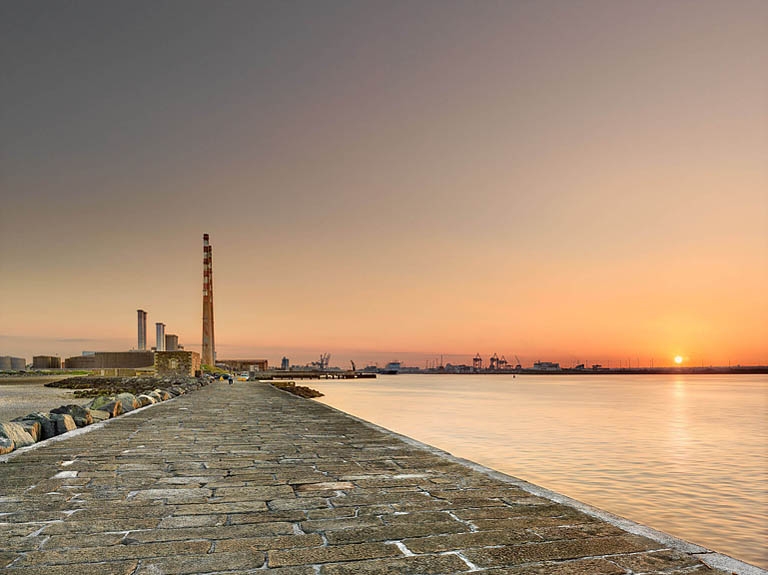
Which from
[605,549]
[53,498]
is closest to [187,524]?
[53,498]

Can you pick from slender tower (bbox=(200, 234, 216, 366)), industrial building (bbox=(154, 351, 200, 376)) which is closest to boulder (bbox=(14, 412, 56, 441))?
industrial building (bbox=(154, 351, 200, 376))

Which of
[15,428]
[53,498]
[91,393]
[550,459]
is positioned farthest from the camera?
[91,393]

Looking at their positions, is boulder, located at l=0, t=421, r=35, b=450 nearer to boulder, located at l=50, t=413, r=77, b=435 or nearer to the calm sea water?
boulder, located at l=50, t=413, r=77, b=435

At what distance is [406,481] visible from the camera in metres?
4.31

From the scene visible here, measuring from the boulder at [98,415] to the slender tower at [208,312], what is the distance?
41.1m

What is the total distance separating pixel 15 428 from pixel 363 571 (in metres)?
5.52

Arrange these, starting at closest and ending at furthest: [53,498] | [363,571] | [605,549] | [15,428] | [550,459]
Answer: [363,571] < [605,549] < [53,498] < [15,428] < [550,459]

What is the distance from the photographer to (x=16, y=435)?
6.07 metres

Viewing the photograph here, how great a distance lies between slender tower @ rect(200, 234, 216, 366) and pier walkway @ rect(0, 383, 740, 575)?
4546cm

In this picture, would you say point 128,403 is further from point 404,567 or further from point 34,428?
point 404,567

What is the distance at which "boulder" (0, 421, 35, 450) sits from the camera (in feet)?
19.3

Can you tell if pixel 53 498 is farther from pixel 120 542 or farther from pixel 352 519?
pixel 352 519

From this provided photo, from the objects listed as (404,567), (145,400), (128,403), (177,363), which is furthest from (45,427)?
(177,363)

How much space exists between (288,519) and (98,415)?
22.7 ft
